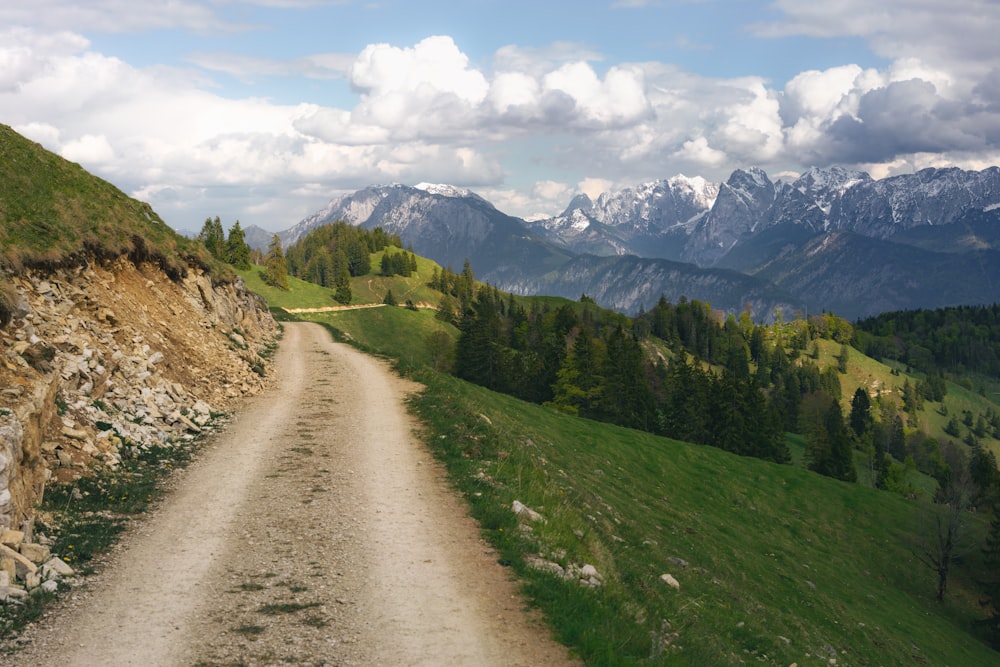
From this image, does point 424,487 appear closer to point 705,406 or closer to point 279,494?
point 279,494

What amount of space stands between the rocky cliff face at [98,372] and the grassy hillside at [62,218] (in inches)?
38.6

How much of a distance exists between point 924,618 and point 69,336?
200ft

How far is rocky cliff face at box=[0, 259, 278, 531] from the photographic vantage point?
574 inches

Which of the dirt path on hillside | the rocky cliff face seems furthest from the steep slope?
the dirt path on hillside

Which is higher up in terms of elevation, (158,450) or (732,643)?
(158,450)

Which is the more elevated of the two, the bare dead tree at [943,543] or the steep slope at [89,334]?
the steep slope at [89,334]

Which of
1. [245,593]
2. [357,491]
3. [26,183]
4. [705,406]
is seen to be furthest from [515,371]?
[245,593]

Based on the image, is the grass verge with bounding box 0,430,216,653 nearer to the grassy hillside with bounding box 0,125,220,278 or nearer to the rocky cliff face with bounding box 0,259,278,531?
the rocky cliff face with bounding box 0,259,278,531

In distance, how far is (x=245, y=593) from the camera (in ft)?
37.7

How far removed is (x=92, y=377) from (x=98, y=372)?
571 mm

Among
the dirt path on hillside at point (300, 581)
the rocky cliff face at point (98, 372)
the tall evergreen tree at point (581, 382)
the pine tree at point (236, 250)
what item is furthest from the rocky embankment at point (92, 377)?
the pine tree at point (236, 250)

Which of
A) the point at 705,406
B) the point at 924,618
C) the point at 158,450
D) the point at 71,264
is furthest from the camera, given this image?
the point at 705,406

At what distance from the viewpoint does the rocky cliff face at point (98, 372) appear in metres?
14.6

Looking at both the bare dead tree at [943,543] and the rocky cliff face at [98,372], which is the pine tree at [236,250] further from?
the bare dead tree at [943,543]
